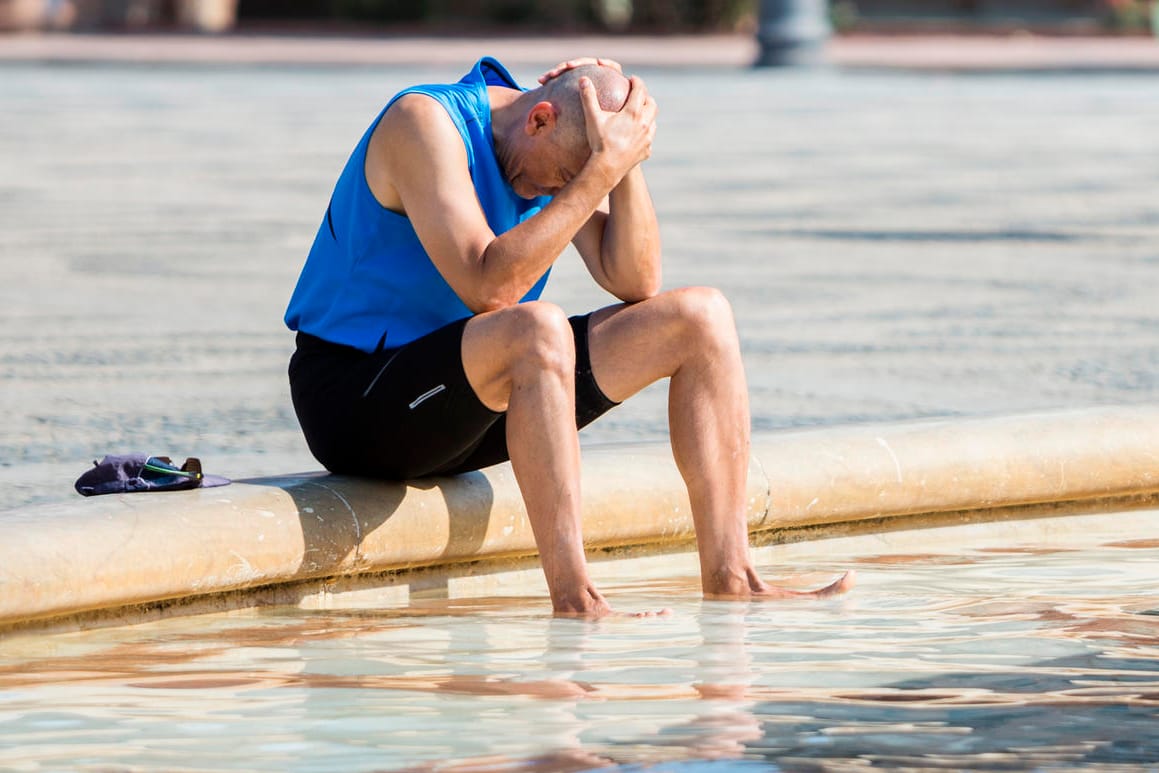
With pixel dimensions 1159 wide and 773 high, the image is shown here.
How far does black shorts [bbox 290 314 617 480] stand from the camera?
14.3 feet

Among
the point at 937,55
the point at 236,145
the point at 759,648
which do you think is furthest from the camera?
the point at 937,55

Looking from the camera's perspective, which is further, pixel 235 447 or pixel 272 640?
pixel 235 447

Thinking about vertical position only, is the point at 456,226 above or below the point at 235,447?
above

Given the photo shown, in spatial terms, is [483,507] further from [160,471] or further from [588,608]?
[160,471]

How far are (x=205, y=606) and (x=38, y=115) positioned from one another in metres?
14.6

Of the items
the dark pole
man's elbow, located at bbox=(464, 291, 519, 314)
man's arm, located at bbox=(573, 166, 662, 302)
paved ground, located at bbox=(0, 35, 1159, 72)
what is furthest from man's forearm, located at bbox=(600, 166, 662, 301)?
paved ground, located at bbox=(0, 35, 1159, 72)

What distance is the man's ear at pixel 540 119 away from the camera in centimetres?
432

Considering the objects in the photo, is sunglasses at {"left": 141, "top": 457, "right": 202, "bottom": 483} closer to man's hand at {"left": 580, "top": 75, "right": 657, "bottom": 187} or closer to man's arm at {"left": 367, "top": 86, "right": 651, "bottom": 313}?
man's arm at {"left": 367, "top": 86, "right": 651, "bottom": 313}

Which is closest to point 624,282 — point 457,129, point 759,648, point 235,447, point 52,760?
point 457,129

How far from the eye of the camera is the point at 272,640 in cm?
410

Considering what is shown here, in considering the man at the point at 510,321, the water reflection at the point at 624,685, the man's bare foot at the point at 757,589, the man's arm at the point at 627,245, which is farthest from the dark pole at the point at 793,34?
the man's bare foot at the point at 757,589

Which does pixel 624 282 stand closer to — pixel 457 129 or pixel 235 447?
pixel 457 129

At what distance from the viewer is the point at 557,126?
4.34 meters

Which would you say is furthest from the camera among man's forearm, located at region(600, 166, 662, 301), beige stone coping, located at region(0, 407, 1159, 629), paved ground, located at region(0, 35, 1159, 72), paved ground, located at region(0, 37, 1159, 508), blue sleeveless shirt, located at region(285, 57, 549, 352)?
paved ground, located at region(0, 35, 1159, 72)
